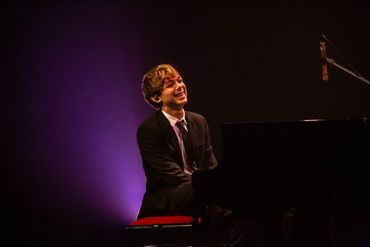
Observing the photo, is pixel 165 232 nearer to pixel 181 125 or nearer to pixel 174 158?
pixel 174 158

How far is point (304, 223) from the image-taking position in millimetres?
2531

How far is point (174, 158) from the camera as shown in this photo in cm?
281

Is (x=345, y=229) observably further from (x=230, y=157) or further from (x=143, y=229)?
(x=143, y=229)

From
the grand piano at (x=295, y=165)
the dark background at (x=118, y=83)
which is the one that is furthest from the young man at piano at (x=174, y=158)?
the dark background at (x=118, y=83)

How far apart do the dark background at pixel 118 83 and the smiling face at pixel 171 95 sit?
103 cm

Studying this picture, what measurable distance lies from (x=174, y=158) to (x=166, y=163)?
11 cm

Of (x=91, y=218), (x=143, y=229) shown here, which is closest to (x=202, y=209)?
(x=143, y=229)

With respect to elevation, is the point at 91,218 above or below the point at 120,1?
below

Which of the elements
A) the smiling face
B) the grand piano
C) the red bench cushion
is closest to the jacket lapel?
the smiling face

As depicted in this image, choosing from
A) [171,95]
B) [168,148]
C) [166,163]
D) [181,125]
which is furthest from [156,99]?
[166,163]

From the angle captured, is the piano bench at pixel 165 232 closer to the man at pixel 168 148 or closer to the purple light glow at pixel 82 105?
the man at pixel 168 148

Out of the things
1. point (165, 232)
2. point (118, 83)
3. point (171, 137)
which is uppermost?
point (118, 83)

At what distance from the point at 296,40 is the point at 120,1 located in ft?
5.40

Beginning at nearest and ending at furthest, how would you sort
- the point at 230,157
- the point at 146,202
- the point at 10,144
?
the point at 230,157
the point at 146,202
the point at 10,144
